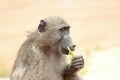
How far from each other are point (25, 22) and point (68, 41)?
418 inches

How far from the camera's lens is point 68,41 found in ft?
38.5

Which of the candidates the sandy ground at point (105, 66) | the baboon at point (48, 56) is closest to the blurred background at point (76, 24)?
the sandy ground at point (105, 66)

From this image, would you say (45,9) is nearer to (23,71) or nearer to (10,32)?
(10,32)

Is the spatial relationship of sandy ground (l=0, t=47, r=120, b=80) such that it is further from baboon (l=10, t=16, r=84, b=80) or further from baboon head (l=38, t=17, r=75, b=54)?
baboon head (l=38, t=17, r=75, b=54)

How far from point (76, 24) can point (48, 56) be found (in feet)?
33.6

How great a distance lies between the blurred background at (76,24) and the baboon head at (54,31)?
4.95 m

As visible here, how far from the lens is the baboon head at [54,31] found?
11.9m

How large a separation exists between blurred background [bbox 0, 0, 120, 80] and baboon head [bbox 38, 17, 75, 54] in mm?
4953

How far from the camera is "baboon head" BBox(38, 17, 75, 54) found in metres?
11.9

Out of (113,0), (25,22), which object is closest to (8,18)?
(25,22)

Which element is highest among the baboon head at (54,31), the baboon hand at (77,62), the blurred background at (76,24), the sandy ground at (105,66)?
A: the baboon head at (54,31)

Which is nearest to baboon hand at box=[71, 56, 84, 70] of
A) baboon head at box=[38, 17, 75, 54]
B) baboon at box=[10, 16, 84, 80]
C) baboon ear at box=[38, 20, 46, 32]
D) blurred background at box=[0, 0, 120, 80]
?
baboon at box=[10, 16, 84, 80]

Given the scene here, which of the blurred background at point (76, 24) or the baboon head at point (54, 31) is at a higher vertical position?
the baboon head at point (54, 31)

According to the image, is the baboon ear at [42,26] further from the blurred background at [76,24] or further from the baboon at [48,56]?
the blurred background at [76,24]
